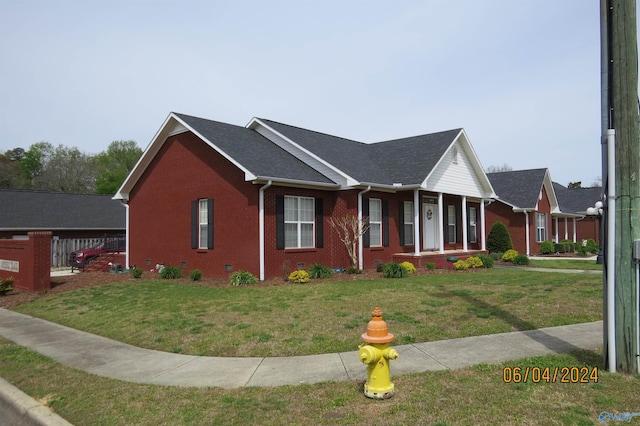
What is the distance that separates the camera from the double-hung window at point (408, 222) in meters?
20.1

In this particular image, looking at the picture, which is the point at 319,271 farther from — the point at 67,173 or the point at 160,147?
the point at 67,173

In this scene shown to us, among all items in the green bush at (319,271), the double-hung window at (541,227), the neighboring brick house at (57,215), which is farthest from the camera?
the double-hung window at (541,227)

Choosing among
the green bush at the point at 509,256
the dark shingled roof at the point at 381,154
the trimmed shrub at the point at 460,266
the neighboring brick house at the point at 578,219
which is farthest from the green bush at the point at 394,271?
the neighboring brick house at the point at 578,219

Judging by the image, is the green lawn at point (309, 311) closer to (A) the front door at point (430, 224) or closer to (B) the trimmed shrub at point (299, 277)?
(B) the trimmed shrub at point (299, 277)

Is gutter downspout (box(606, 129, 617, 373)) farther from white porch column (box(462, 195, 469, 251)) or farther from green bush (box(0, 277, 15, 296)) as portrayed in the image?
white porch column (box(462, 195, 469, 251))

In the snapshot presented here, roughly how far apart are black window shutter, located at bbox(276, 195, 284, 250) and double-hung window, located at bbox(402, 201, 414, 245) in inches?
252

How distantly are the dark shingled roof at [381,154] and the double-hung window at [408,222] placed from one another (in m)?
1.54

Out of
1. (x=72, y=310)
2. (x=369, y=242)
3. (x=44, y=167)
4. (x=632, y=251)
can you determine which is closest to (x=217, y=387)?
(x=632, y=251)

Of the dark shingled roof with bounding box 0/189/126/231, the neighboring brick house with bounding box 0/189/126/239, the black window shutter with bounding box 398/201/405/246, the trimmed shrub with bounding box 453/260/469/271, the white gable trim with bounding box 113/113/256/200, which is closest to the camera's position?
the white gable trim with bounding box 113/113/256/200

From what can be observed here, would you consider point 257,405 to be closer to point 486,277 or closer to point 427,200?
point 486,277

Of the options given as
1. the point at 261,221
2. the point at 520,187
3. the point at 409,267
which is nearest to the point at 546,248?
the point at 520,187

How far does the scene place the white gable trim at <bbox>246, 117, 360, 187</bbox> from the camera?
56.1 feet

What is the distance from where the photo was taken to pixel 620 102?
18.5 ft

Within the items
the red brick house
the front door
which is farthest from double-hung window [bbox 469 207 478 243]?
the red brick house
